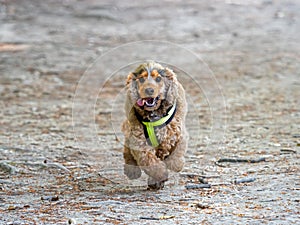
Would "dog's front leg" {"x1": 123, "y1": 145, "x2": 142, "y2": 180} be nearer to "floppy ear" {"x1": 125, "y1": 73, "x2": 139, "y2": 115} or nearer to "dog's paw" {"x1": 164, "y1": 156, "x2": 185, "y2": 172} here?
"dog's paw" {"x1": 164, "y1": 156, "x2": 185, "y2": 172}

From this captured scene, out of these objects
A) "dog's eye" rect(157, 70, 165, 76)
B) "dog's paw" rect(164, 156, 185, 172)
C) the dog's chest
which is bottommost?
"dog's paw" rect(164, 156, 185, 172)

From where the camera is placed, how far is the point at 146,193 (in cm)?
600

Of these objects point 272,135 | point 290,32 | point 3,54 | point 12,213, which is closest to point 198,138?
point 272,135

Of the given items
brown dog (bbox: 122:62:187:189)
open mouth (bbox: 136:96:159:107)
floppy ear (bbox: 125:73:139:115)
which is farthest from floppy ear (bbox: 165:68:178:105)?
floppy ear (bbox: 125:73:139:115)

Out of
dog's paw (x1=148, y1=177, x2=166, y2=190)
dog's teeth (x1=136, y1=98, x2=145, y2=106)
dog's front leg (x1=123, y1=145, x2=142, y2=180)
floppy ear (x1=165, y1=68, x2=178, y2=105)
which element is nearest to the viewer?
dog's teeth (x1=136, y1=98, x2=145, y2=106)

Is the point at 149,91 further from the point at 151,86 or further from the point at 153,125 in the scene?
the point at 153,125

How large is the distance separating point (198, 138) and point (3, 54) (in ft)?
21.8

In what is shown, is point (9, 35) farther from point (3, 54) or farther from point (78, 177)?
point (78, 177)

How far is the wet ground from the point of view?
569 centimetres

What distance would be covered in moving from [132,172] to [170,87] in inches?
36.0

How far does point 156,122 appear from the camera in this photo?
5.91 metres

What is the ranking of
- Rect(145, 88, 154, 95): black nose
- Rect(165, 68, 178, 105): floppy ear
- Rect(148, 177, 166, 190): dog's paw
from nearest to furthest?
Rect(145, 88, 154, 95): black nose, Rect(165, 68, 178, 105): floppy ear, Rect(148, 177, 166, 190): dog's paw

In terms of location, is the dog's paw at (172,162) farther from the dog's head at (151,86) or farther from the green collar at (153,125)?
the dog's head at (151,86)

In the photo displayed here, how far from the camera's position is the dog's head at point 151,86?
18.6 ft
